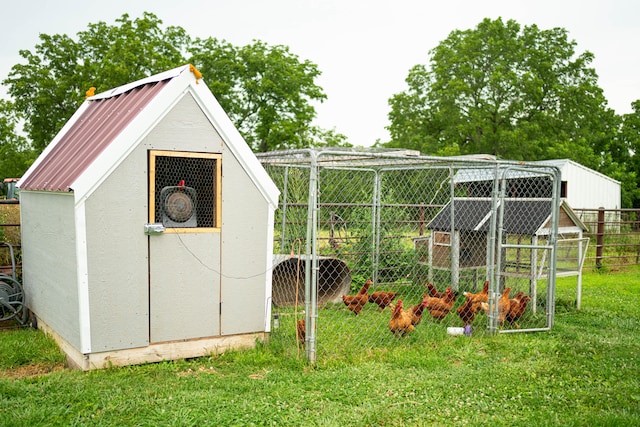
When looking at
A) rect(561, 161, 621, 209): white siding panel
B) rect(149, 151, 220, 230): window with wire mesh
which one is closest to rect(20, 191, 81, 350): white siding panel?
rect(149, 151, 220, 230): window with wire mesh

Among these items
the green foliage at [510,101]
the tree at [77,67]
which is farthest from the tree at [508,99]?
the tree at [77,67]

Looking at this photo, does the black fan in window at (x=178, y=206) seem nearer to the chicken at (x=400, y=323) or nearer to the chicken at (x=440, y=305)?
the chicken at (x=400, y=323)

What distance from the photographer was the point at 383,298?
8344 mm

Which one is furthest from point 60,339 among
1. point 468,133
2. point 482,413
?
point 468,133

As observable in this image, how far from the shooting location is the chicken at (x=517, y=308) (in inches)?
302

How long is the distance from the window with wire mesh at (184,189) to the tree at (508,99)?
81.9 ft

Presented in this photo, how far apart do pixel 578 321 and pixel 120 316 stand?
6.14 metres

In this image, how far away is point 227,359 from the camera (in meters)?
6.16

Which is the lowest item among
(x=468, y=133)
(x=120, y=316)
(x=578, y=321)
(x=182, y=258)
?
(x=578, y=321)

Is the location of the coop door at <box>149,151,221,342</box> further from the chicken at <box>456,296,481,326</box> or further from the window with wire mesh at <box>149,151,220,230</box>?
the chicken at <box>456,296,481,326</box>

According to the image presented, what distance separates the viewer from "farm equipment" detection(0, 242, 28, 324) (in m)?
7.59

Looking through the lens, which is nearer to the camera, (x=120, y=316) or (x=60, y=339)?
(x=120, y=316)

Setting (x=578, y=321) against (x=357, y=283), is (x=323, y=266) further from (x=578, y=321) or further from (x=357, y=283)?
(x=578, y=321)

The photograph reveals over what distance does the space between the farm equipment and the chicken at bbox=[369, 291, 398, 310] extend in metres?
4.72
